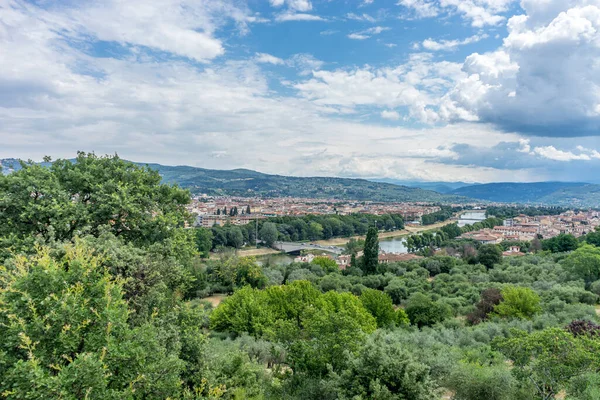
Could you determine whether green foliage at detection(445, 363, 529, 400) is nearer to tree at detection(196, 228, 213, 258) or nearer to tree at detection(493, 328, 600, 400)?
tree at detection(493, 328, 600, 400)

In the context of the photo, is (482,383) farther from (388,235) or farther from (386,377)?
(388,235)

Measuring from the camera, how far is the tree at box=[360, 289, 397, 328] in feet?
52.0

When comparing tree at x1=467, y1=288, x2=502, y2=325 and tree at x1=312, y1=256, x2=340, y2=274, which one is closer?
tree at x1=467, y1=288, x2=502, y2=325

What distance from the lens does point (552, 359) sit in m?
7.09

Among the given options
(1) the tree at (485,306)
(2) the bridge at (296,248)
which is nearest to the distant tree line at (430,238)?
(2) the bridge at (296,248)

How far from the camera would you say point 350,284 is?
74.9 feet

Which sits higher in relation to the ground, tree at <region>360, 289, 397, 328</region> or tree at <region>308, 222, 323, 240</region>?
tree at <region>360, 289, 397, 328</region>

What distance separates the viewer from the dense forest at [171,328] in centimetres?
427

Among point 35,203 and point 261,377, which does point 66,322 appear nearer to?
point 35,203

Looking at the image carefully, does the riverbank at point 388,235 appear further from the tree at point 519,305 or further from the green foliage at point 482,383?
the green foliage at point 482,383

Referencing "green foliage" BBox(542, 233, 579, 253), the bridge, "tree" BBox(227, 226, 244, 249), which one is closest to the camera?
"green foliage" BBox(542, 233, 579, 253)

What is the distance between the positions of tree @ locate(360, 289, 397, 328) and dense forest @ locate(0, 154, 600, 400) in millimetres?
63

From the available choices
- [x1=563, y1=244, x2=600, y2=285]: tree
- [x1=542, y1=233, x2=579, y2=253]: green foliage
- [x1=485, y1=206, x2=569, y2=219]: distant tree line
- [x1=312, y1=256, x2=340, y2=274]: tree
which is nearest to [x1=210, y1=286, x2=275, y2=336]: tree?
[x1=312, y1=256, x2=340, y2=274]: tree

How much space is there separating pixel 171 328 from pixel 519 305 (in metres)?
15.1
